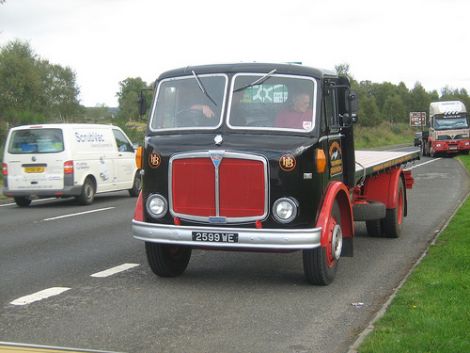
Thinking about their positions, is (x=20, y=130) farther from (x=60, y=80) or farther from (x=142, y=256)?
(x=60, y=80)

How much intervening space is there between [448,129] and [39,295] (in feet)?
136

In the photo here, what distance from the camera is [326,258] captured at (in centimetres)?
785

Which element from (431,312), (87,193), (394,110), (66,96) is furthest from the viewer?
(394,110)

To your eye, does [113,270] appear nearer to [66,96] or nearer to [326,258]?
[326,258]

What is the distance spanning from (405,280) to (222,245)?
2.02 meters

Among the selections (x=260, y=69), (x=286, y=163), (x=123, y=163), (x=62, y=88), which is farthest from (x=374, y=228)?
(x=62, y=88)

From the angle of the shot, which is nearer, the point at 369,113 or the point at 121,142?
the point at 121,142

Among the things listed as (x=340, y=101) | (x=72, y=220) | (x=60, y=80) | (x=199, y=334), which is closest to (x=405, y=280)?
(x=340, y=101)

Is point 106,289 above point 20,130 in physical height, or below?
below

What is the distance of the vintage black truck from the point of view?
7605 millimetres

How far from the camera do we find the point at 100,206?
1789 centimetres

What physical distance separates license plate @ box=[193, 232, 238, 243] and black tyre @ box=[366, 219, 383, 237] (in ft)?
15.0

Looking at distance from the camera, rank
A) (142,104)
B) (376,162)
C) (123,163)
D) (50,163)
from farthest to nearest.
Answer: (123,163) < (50,163) < (376,162) < (142,104)

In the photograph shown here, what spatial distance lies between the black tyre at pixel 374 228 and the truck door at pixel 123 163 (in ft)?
30.7
